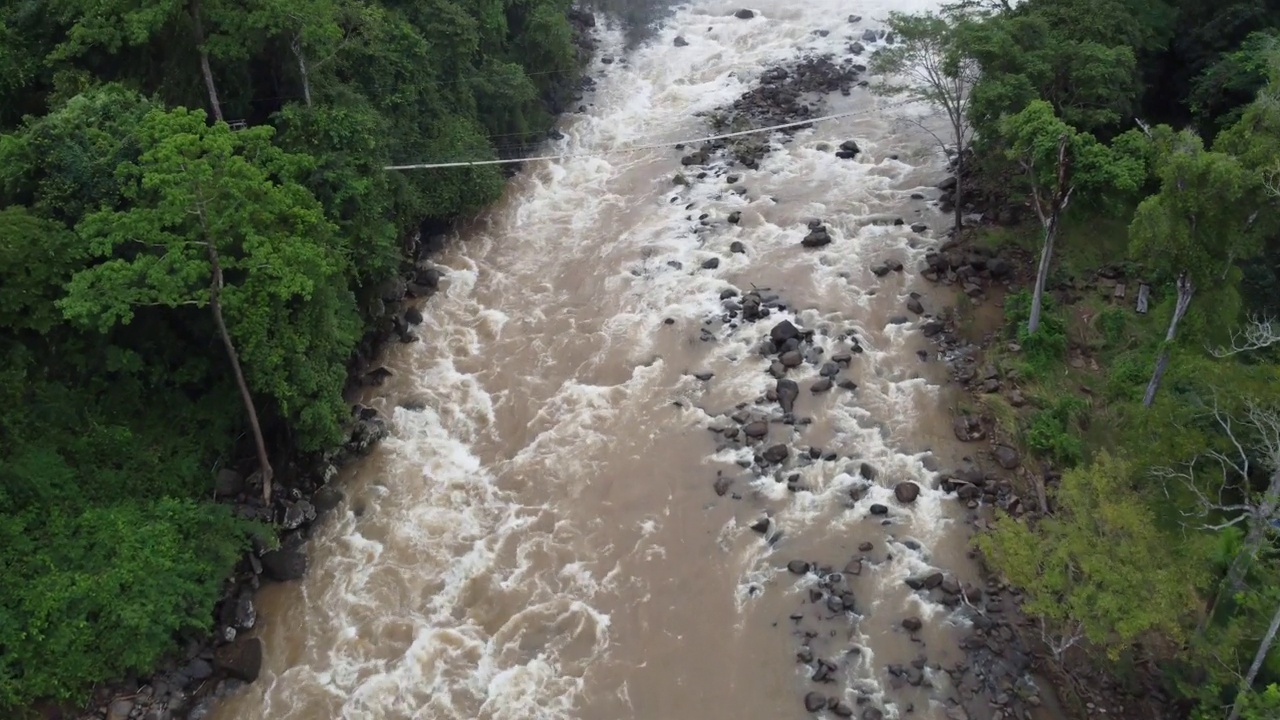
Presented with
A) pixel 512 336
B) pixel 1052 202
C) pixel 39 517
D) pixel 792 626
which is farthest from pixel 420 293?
pixel 1052 202

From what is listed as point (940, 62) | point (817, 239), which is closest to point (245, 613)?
point (817, 239)

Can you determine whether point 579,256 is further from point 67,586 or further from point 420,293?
Answer: point 67,586

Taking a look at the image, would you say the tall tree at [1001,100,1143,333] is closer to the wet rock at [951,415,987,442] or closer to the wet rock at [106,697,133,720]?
the wet rock at [951,415,987,442]

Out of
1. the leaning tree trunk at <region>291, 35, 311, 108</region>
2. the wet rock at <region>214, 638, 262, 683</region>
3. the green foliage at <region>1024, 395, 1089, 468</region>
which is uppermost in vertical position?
the leaning tree trunk at <region>291, 35, 311, 108</region>

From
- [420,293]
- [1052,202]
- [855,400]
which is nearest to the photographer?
[1052,202]

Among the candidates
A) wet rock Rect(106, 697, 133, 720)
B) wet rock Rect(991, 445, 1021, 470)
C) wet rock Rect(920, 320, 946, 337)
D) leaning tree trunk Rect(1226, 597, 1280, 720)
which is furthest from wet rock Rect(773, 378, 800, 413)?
wet rock Rect(106, 697, 133, 720)

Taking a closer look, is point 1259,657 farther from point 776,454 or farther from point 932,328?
point 932,328
